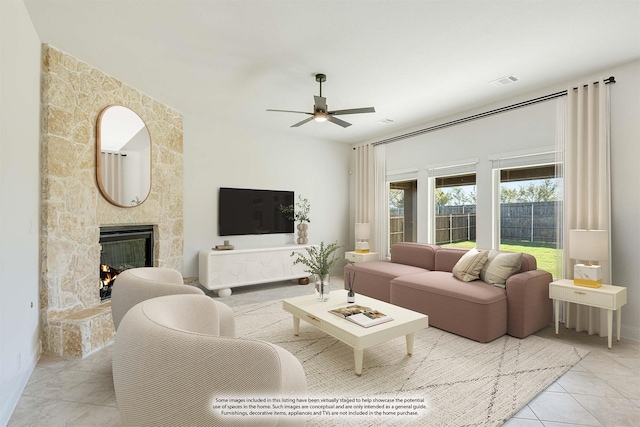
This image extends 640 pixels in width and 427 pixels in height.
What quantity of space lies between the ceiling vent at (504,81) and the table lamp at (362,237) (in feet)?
9.44

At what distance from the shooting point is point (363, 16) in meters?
2.31

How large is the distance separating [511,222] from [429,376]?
2632 mm

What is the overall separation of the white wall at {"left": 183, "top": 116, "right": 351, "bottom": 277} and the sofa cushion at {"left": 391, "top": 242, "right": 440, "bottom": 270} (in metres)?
1.73

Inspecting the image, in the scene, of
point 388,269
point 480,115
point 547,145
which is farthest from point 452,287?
point 480,115

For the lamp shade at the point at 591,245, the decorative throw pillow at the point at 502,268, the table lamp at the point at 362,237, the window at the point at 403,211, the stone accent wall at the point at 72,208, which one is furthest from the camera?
the table lamp at the point at 362,237

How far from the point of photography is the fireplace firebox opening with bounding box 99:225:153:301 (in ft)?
11.1

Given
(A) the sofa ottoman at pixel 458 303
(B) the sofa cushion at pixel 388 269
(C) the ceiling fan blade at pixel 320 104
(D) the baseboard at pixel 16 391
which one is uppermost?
(C) the ceiling fan blade at pixel 320 104

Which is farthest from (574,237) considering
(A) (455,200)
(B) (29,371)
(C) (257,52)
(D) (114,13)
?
(B) (29,371)

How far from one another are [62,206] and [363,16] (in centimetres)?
303

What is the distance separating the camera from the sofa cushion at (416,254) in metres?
4.33

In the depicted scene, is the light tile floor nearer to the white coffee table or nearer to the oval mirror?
the white coffee table

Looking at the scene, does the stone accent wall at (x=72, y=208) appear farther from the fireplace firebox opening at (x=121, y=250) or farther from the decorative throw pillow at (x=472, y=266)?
the decorative throw pillow at (x=472, y=266)

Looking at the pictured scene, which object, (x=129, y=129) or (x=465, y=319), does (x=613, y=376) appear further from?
(x=129, y=129)

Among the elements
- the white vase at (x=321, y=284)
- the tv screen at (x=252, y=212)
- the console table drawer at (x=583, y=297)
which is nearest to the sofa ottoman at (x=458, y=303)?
the console table drawer at (x=583, y=297)
